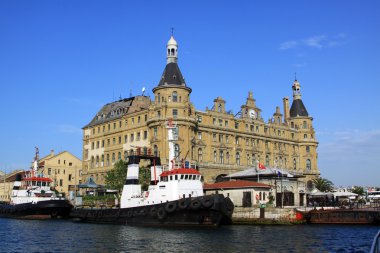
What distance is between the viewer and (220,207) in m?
45.1

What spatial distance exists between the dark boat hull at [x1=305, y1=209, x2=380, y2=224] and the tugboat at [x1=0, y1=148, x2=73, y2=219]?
117 ft

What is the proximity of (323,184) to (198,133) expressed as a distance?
110 ft

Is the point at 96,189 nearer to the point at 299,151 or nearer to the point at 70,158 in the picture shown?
the point at 70,158

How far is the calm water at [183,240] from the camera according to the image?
32156 millimetres

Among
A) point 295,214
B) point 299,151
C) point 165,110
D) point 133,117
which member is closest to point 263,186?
point 295,214

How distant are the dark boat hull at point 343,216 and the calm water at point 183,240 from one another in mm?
8543

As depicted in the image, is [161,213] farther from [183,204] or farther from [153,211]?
[183,204]

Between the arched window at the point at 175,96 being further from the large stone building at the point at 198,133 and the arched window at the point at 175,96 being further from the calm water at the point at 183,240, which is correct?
the calm water at the point at 183,240

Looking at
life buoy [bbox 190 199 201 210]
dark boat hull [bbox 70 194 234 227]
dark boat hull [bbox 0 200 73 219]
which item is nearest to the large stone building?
dark boat hull [bbox 0 200 73 219]

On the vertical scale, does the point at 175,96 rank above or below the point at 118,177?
above

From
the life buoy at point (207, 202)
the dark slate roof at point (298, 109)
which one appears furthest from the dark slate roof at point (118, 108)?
the life buoy at point (207, 202)

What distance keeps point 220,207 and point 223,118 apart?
45.7 meters

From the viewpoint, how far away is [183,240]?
36.1 m

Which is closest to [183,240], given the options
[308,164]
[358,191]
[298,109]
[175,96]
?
[175,96]
